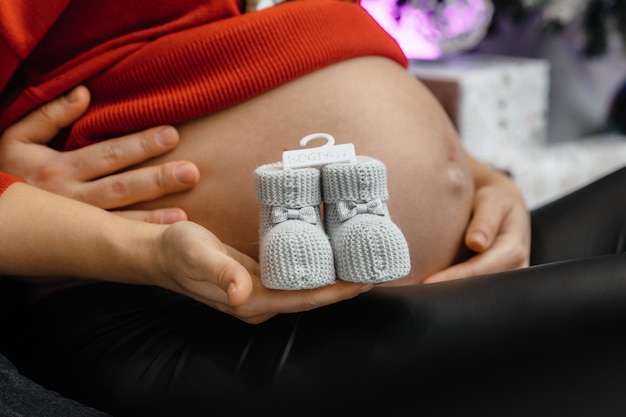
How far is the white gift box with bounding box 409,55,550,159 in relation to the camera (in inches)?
74.4

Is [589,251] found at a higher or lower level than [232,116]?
lower

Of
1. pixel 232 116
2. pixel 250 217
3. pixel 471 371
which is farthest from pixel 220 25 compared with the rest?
pixel 471 371

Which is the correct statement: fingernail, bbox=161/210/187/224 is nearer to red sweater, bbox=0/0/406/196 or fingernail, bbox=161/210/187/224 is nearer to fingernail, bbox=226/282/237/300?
red sweater, bbox=0/0/406/196

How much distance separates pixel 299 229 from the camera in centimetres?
59

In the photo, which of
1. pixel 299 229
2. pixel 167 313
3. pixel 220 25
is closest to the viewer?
pixel 299 229

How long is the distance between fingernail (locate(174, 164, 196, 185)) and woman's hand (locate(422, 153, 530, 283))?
297mm

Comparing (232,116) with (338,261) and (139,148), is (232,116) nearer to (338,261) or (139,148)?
(139,148)

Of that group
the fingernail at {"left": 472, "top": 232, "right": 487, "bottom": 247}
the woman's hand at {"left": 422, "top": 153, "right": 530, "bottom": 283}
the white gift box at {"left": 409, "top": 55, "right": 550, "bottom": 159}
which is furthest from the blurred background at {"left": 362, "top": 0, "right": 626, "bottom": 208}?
the fingernail at {"left": 472, "top": 232, "right": 487, "bottom": 247}

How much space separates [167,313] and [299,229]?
0.21 meters

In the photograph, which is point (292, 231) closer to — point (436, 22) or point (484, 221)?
point (484, 221)

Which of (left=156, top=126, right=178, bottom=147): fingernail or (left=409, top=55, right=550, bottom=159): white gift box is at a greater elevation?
(left=156, top=126, right=178, bottom=147): fingernail

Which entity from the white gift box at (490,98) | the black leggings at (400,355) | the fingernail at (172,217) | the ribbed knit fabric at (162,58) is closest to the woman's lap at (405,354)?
the black leggings at (400,355)

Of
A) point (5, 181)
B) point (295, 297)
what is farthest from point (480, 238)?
point (5, 181)

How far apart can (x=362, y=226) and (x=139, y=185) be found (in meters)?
0.30
